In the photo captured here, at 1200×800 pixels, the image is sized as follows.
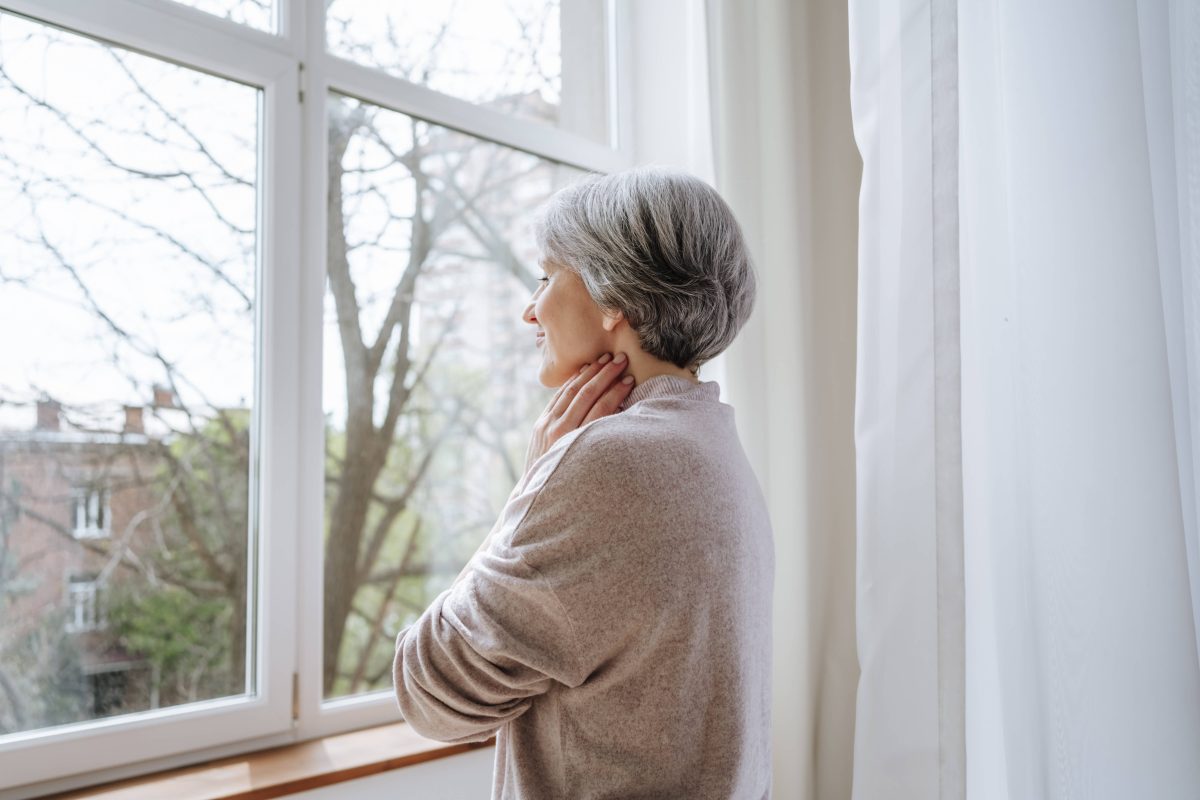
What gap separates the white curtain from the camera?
1.02 m

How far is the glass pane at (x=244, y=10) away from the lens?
1.43 meters

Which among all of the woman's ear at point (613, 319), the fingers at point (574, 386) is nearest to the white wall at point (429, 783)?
the fingers at point (574, 386)

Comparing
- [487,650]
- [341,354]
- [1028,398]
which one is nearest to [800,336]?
[1028,398]

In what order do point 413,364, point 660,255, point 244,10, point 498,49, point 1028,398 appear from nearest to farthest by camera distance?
point 660,255, point 1028,398, point 244,10, point 413,364, point 498,49

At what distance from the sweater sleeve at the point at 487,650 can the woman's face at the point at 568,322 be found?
28 centimetres

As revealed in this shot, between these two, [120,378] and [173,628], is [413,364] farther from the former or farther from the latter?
[173,628]

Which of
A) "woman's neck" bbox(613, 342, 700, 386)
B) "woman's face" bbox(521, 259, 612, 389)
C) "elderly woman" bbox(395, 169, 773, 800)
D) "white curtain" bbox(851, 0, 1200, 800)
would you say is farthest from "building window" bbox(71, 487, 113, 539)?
"white curtain" bbox(851, 0, 1200, 800)

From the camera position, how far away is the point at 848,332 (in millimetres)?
1695

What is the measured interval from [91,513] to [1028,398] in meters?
1.40

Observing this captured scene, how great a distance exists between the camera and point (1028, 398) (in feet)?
3.74

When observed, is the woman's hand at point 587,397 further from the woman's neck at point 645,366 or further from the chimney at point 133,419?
the chimney at point 133,419

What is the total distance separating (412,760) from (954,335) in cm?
114

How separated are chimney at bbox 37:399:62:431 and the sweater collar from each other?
0.88 m

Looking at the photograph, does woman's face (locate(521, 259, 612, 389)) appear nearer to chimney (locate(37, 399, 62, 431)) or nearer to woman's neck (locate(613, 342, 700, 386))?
woman's neck (locate(613, 342, 700, 386))
